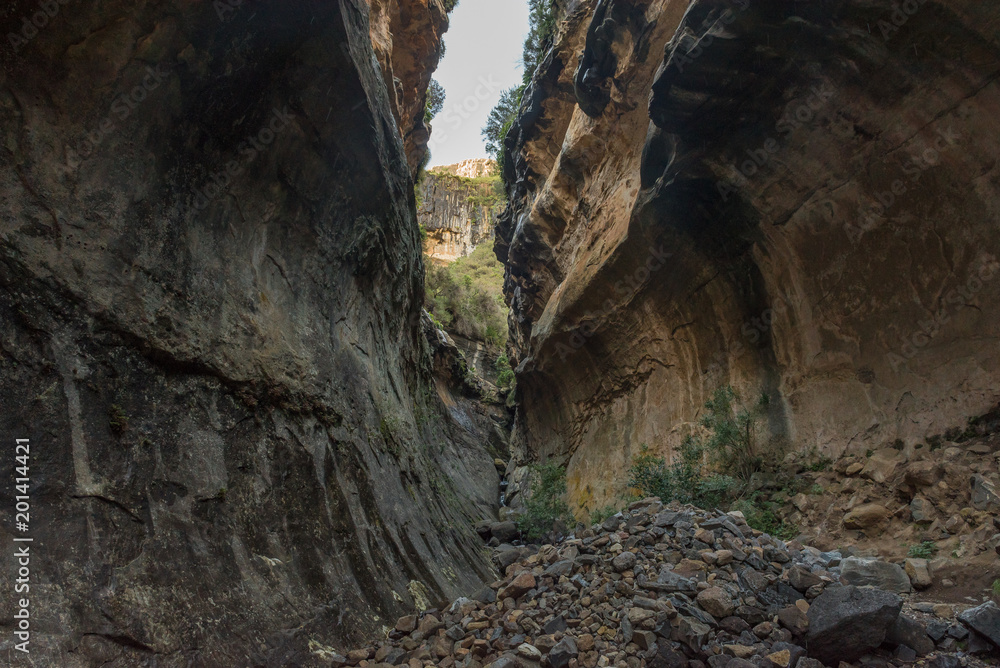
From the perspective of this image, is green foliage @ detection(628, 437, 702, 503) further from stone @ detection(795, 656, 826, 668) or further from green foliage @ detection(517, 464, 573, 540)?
stone @ detection(795, 656, 826, 668)

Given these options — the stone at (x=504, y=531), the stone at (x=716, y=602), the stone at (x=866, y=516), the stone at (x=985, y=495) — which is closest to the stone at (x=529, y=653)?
the stone at (x=716, y=602)

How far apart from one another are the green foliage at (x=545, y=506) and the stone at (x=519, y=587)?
4.27 metres

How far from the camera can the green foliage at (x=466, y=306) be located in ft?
84.4

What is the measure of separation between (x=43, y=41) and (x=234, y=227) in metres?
2.19

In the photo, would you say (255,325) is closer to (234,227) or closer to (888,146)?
(234,227)

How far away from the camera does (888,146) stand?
638 centimetres

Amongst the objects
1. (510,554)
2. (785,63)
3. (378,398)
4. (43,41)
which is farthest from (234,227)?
(785,63)


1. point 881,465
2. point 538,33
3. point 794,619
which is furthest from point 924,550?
point 538,33

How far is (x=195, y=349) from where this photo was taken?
4961 millimetres

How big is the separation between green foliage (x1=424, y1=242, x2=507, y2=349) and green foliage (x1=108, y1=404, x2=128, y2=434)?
20529 mm

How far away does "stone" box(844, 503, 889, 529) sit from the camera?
5969mm

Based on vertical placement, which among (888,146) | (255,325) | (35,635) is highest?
(888,146)

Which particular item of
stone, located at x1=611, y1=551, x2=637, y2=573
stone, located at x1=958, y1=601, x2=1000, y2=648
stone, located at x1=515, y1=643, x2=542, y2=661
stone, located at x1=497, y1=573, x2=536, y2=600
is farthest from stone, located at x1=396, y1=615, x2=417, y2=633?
stone, located at x1=958, y1=601, x2=1000, y2=648

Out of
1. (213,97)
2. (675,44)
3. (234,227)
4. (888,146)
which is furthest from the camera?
(675,44)
